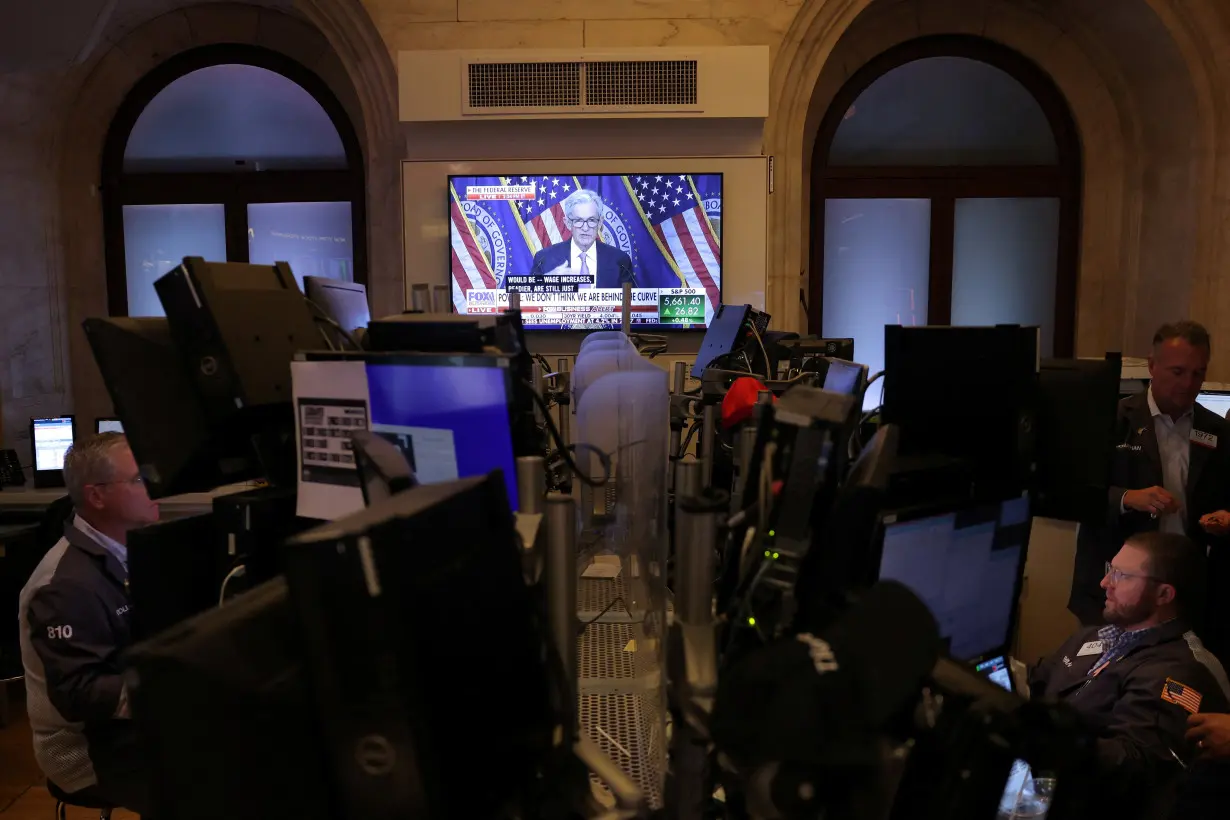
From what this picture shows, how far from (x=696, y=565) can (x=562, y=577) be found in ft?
0.50

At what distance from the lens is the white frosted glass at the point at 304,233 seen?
18.3 ft

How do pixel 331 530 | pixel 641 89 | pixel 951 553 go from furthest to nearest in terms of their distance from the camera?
1. pixel 641 89
2. pixel 951 553
3. pixel 331 530

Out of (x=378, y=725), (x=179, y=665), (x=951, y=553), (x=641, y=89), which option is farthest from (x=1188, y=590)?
(x=641, y=89)

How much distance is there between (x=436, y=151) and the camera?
4.76 metres

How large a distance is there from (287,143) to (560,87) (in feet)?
6.76

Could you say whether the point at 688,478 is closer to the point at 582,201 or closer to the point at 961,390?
the point at 961,390

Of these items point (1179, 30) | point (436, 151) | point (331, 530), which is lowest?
point (331, 530)

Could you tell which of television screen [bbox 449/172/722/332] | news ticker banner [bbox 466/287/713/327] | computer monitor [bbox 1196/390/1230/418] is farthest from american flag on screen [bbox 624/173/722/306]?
computer monitor [bbox 1196/390/1230/418]

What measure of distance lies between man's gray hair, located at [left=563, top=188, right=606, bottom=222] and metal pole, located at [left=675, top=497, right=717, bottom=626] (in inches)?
156

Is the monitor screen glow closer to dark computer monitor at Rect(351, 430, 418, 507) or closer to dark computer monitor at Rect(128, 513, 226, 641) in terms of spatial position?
dark computer monitor at Rect(128, 513, 226, 641)

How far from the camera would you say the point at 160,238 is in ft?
18.4

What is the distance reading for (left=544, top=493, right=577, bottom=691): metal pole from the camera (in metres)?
0.95

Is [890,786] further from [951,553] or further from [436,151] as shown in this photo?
[436,151]

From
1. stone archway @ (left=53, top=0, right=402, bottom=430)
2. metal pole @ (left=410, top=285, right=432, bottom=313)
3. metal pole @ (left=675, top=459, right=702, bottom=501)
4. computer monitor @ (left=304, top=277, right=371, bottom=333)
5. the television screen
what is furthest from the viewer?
stone archway @ (left=53, top=0, right=402, bottom=430)
